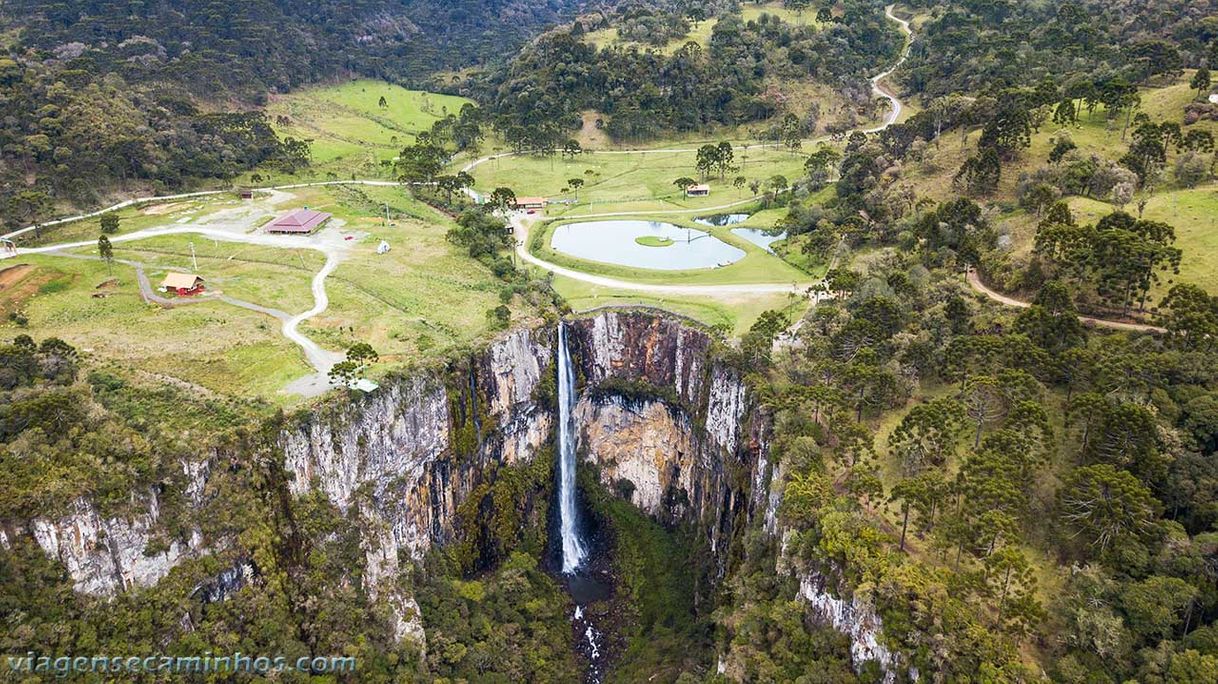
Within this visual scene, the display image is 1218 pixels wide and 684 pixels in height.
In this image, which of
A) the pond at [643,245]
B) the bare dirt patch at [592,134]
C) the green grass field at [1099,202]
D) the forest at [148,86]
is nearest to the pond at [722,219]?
→ the pond at [643,245]

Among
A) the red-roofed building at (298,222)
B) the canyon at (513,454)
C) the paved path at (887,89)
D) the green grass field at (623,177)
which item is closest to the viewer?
the canyon at (513,454)

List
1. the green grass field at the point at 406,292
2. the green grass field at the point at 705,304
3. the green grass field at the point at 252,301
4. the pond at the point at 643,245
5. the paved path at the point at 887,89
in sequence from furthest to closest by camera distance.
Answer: the paved path at the point at 887,89, the pond at the point at 643,245, the green grass field at the point at 705,304, the green grass field at the point at 406,292, the green grass field at the point at 252,301

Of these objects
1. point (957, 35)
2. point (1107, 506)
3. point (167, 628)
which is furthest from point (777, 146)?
point (167, 628)

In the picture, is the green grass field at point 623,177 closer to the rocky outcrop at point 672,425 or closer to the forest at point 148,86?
the forest at point 148,86

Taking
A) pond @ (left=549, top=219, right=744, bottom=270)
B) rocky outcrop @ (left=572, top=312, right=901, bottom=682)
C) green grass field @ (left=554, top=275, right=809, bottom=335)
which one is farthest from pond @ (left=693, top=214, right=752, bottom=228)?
rocky outcrop @ (left=572, top=312, right=901, bottom=682)

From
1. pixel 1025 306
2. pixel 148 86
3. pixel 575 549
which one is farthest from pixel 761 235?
pixel 148 86

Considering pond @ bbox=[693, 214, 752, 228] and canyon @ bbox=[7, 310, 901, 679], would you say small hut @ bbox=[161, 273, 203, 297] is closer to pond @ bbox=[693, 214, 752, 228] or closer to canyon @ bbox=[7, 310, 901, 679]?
canyon @ bbox=[7, 310, 901, 679]
